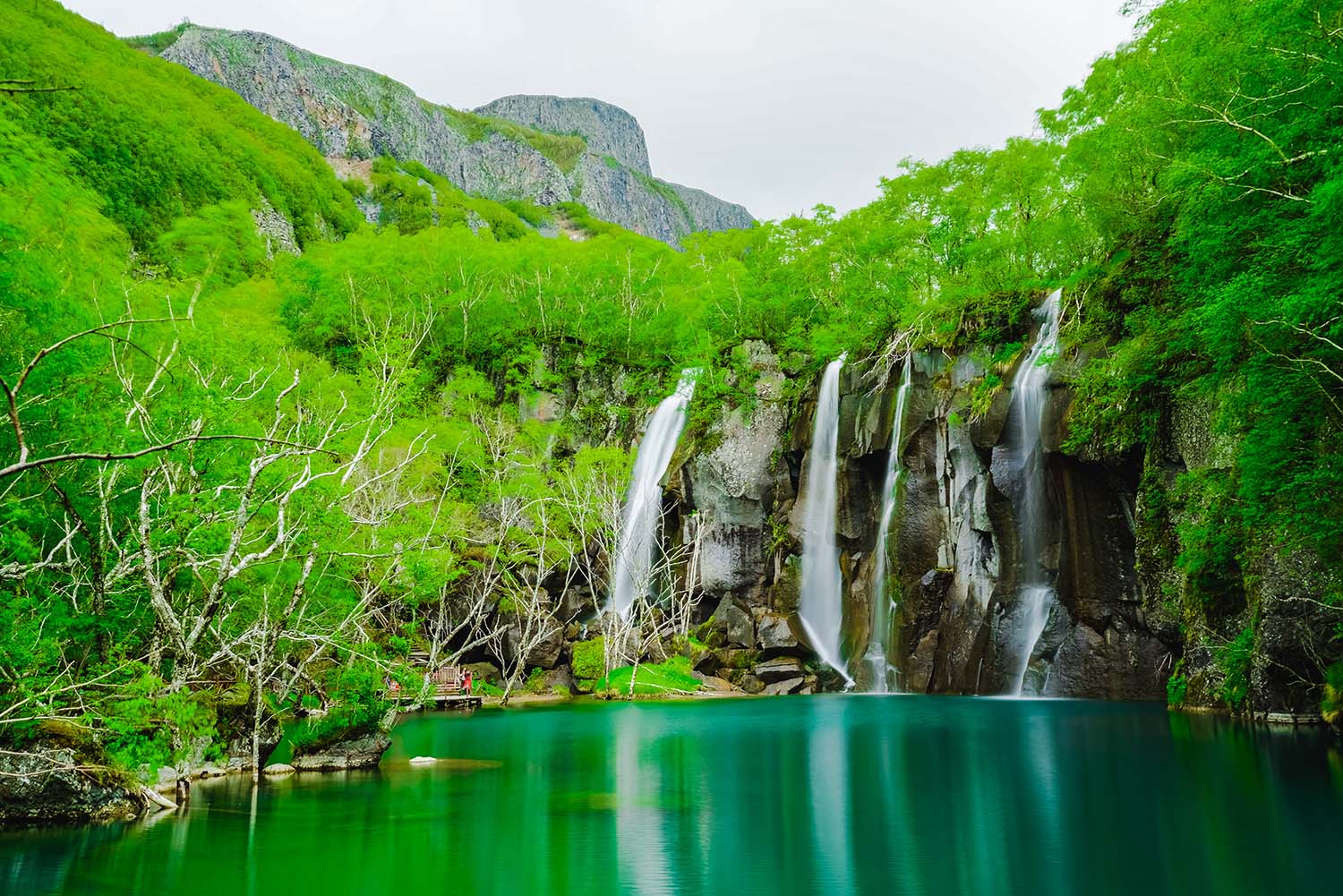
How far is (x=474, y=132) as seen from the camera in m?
136

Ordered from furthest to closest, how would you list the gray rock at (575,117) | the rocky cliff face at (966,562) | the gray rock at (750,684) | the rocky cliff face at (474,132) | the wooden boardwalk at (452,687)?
the gray rock at (575,117), the rocky cliff face at (474,132), the gray rock at (750,684), the wooden boardwalk at (452,687), the rocky cliff face at (966,562)

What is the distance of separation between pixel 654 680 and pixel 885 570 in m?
9.08

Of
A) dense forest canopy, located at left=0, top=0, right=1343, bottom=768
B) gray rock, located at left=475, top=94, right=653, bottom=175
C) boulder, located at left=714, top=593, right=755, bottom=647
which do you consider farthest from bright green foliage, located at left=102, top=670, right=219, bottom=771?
gray rock, located at left=475, top=94, right=653, bottom=175

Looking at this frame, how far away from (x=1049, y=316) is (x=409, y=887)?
26.3 meters

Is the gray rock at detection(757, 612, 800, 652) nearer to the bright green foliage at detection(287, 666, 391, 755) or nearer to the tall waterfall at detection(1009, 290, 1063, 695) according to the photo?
the tall waterfall at detection(1009, 290, 1063, 695)

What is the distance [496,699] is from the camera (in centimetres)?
3144

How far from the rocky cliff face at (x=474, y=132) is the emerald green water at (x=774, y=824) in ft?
346

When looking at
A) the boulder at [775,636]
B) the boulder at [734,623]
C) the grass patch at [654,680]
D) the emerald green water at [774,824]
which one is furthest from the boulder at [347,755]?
the boulder at [734,623]

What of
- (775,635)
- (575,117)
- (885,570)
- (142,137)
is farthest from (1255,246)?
(575,117)

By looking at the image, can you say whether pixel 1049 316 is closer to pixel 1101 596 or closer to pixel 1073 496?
pixel 1073 496

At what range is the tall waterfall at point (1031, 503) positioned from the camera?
26.7m

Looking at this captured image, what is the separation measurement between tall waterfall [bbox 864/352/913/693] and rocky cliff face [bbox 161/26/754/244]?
93393 mm

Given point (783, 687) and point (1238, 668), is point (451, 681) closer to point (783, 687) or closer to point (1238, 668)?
point (783, 687)

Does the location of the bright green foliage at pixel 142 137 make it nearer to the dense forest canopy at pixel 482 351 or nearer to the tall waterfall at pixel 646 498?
the dense forest canopy at pixel 482 351
